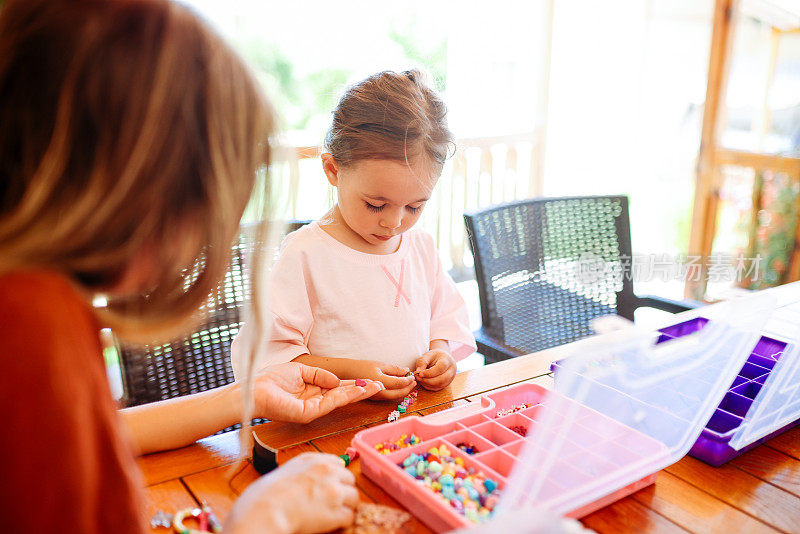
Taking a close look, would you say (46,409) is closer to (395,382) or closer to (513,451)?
(513,451)

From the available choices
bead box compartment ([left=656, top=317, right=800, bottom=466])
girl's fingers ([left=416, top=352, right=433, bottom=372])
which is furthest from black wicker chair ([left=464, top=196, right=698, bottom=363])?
bead box compartment ([left=656, top=317, right=800, bottom=466])

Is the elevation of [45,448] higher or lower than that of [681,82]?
lower

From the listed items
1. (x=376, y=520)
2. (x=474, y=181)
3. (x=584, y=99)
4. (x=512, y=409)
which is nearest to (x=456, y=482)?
(x=376, y=520)

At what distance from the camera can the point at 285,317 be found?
1250mm

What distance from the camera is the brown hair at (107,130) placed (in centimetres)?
51

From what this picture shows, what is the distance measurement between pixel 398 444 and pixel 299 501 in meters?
0.22

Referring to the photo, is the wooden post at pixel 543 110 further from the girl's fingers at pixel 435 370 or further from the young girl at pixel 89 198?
the young girl at pixel 89 198

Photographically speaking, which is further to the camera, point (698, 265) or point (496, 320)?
point (698, 265)

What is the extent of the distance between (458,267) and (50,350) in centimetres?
365

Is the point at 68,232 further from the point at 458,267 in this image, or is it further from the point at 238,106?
the point at 458,267

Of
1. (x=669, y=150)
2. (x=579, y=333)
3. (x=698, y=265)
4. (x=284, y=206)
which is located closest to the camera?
(x=284, y=206)

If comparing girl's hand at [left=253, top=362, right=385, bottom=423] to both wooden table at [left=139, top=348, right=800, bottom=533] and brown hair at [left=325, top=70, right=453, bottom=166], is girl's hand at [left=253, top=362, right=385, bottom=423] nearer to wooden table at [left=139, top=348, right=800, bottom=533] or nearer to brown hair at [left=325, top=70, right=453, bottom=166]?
wooden table at [left=139, top=348, right=800, bottom=533]

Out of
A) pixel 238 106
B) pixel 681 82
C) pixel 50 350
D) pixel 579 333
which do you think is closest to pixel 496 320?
pixel 579 333

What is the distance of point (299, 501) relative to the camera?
2.27 ft
